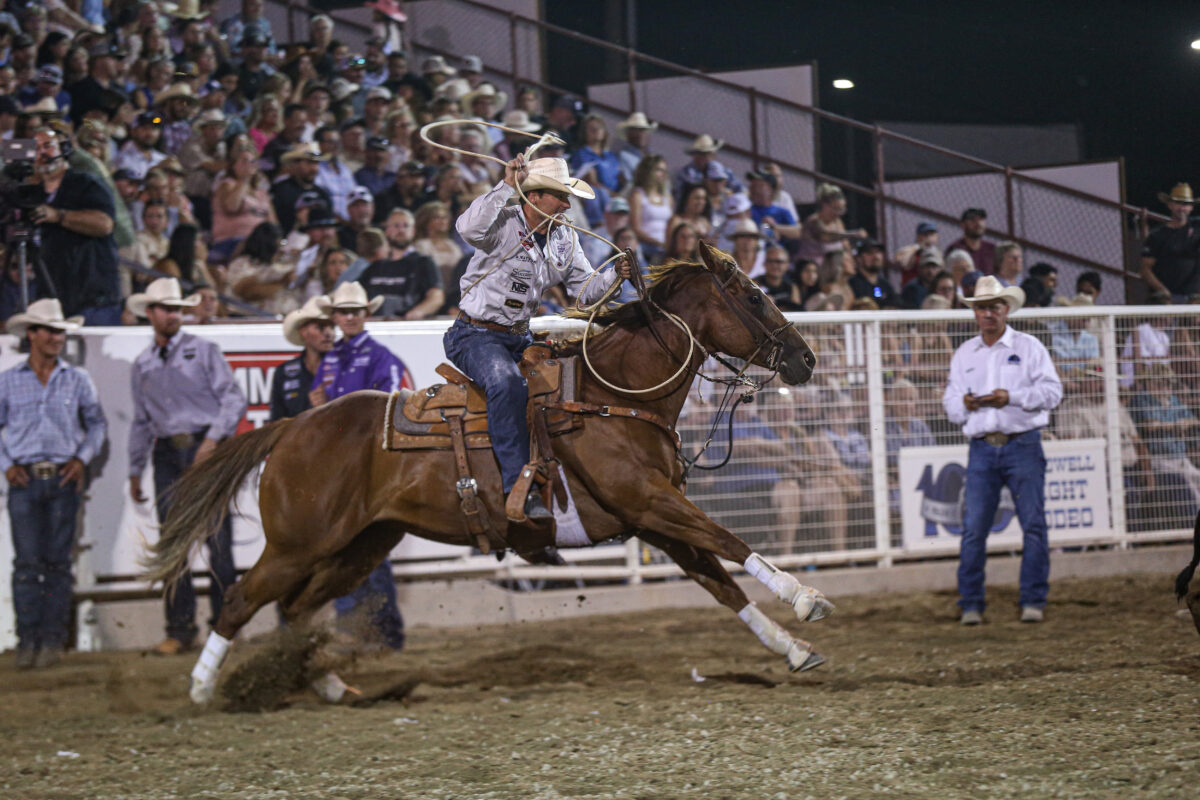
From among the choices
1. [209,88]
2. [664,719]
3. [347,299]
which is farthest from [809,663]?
[209,88]

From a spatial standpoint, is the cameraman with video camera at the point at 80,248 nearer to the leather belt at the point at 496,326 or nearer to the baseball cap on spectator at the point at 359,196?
the baseball cap on spectator at the point at 359,196

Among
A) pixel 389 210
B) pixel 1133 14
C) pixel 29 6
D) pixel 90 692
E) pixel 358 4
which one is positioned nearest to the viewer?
pixel 90 692

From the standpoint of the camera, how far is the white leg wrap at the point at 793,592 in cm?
496

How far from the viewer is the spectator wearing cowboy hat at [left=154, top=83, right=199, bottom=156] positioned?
11055 mm

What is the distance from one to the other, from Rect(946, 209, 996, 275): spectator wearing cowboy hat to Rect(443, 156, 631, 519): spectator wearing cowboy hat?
26.3 ft

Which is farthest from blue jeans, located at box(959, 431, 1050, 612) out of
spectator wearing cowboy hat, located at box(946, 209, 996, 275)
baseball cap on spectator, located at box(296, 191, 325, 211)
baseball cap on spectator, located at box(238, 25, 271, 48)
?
baseball cap on spectator, located at box(238, 25, 271, 48)

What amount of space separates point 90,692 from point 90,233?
142 inches

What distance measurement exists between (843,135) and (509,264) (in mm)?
9855

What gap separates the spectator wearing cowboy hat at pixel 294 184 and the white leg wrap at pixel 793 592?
262 inches

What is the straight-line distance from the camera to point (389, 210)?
10836mm

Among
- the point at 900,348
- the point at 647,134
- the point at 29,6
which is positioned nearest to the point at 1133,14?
the point at 647,134

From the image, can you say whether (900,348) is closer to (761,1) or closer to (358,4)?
(761,1)

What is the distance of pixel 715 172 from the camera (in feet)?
41.1

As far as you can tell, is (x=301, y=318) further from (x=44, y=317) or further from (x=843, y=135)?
(x=843, y=135)
